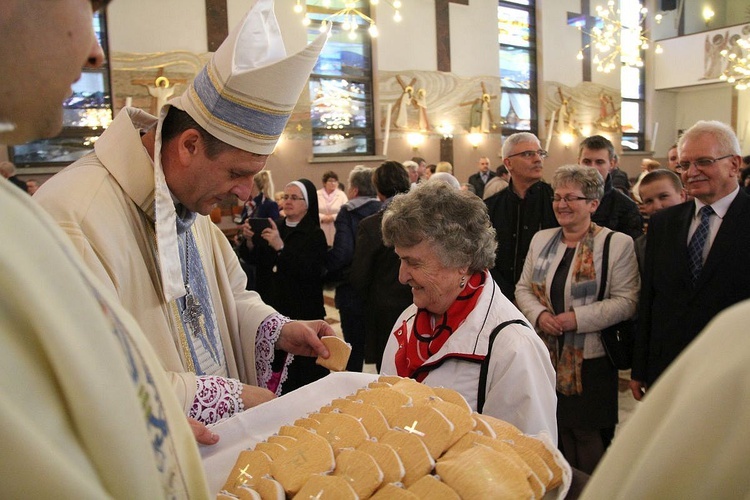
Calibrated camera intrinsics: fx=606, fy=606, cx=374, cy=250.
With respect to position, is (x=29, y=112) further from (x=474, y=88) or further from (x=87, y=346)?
(x=474, y=88)

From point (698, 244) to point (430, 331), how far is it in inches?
62.5

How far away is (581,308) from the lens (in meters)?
3.08

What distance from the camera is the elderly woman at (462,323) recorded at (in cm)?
189

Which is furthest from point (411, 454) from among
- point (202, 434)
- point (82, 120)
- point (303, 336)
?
point (82, 120)

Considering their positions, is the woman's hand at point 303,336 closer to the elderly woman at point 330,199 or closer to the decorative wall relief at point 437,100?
the elderly woman at point 330,199

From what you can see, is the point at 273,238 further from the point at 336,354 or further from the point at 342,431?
the point at 342,431

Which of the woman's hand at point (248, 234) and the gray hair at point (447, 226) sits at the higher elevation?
the gray hair at point (447, 226)

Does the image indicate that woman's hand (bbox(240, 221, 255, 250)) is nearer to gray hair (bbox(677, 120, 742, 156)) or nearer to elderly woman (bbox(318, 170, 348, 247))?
gray hair (bbox(677, 120, 742, 156))

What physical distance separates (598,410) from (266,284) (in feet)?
8.57

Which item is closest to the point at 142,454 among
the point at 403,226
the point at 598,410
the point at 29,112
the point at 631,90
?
the point at 29,112

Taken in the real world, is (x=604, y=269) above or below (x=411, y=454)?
below

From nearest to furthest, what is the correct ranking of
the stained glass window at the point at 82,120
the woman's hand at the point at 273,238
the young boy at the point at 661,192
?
the young boy at the point at 661,192 → the woman's hand at the point at 273,238 → the stained glass window at the point at 82,120

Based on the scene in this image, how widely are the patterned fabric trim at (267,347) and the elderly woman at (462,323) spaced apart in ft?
1.42

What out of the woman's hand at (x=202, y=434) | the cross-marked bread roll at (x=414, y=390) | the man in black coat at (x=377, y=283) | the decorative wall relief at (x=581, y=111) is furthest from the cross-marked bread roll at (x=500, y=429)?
the decorative wall relief at (x=581, y=111)
